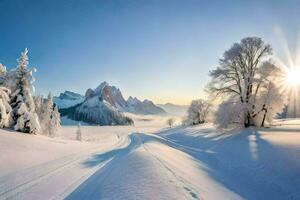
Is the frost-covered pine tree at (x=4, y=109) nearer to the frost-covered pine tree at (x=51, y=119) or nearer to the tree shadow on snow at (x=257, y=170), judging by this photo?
the tree shadow on snow at (x=257, y=170)

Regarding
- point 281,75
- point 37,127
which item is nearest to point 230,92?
point 281,75

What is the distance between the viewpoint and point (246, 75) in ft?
101

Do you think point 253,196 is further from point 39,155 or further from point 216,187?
point 39,155

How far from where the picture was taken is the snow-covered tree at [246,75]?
3012 centimetres

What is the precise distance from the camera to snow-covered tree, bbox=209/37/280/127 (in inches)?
1186

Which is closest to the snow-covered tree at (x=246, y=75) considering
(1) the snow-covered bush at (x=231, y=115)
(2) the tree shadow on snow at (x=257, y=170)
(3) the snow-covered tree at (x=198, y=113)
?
(1) the snow-covered bush at (x=231, y=115)

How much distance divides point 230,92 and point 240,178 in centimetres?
1990

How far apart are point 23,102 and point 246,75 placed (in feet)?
89.5

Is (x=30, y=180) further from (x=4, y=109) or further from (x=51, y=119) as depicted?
(x=51, y=119)

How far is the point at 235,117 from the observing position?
30547 mm

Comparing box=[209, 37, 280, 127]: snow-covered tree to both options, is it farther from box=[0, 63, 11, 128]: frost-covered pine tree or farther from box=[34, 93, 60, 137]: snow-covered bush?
box=[34, 93, 60, 137]: snow-covered bush

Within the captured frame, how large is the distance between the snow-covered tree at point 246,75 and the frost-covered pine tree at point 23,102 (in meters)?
23.3

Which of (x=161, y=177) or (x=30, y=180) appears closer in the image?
(x=161, y=177)

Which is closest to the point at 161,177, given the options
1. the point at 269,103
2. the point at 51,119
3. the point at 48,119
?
the point at 269,103
